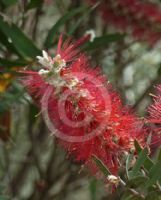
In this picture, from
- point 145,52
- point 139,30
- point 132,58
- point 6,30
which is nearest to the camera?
point 6,30

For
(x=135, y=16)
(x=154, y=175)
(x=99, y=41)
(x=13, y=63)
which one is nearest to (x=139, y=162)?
(x=154, y=175)

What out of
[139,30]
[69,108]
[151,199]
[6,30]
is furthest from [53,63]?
[139,30]

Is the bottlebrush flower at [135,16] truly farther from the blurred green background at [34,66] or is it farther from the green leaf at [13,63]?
the green leaf at [13,63]

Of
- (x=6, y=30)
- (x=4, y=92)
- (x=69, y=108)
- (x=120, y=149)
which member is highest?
(x=6, y=30)

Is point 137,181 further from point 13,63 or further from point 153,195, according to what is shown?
point 13,63

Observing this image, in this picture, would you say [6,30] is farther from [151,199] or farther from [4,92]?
[151,199]

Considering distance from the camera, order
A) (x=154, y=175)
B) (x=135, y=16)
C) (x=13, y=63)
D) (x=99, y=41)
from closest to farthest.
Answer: (x=154, y=175)
(x=13, y=63)
(x=99, y=41)
(x=135, y=16)
